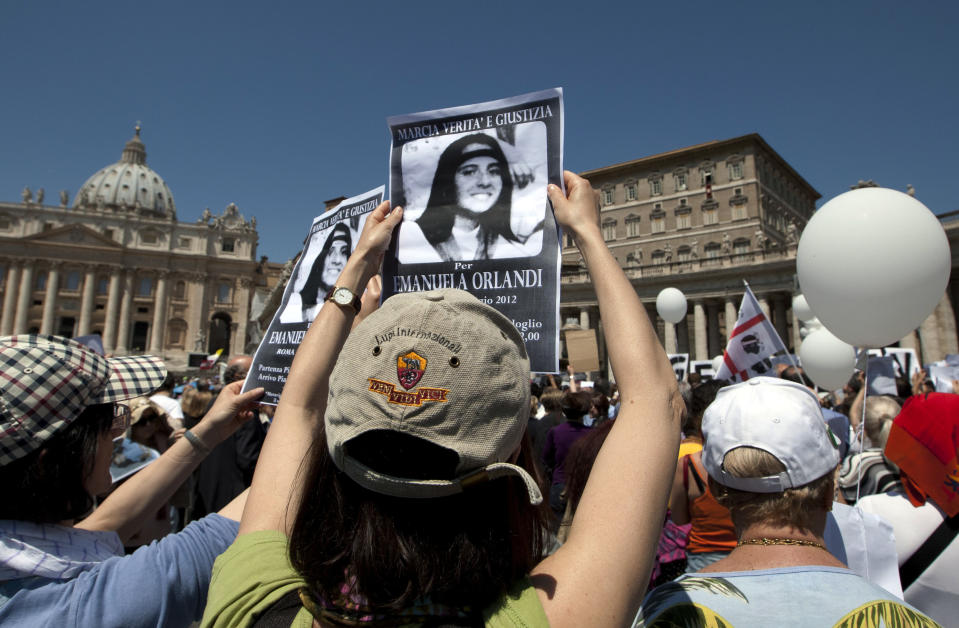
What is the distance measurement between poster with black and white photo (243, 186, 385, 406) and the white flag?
642 cm

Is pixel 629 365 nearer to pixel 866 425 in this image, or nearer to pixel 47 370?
pixel 47 370

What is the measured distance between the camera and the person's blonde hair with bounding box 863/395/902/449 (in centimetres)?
440

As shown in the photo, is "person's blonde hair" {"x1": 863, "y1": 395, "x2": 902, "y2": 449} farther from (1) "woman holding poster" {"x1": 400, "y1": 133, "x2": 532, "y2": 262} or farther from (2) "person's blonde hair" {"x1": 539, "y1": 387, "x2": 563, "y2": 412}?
(1) "woman holding poster" {"x1": 400, "y1": 133, "x2": 532, "y2": 262}

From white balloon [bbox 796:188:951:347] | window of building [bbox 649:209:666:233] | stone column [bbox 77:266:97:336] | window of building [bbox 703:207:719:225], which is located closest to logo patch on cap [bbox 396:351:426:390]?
white balloon [bbox 796:188:951:347]

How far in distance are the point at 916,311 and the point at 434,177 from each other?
13.4 feet

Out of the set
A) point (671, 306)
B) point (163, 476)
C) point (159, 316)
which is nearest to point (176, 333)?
point (159, 316)

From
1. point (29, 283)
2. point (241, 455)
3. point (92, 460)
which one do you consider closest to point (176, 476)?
point (92, 460)

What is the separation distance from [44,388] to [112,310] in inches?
3773

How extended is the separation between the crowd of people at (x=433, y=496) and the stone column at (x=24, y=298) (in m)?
98.7

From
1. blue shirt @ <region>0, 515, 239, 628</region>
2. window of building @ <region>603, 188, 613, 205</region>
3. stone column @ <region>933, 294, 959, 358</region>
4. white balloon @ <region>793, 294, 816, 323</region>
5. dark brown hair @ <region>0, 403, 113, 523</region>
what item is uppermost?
window of building @ <region>603, 188, 613, 205</region>

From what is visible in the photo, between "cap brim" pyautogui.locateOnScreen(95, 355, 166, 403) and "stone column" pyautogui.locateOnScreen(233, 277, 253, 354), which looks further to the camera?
"stone column" pyautogui.locateOnScreen(233, 277, 253, 354)

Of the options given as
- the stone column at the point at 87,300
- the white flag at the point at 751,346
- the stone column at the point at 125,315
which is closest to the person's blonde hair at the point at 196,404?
the white flag at the point at 751,346

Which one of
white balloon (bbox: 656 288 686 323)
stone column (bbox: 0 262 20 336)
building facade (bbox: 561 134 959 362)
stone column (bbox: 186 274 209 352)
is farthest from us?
stone column (bbox: 186 274 209 352)

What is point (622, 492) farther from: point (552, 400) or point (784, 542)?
point (552, 400)
